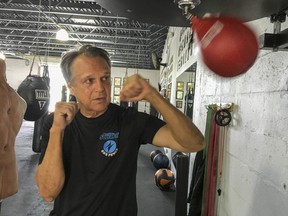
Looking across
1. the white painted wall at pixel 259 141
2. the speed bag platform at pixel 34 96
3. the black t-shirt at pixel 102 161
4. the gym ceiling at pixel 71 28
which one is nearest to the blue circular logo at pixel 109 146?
the black t-shirt at pixel 102 161

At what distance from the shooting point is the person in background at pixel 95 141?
1.29 meters

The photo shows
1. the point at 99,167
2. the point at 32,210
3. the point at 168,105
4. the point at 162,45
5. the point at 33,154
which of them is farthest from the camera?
the point at 162,45

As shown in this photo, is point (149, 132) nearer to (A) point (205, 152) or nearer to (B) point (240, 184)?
(B) point (240, 184)

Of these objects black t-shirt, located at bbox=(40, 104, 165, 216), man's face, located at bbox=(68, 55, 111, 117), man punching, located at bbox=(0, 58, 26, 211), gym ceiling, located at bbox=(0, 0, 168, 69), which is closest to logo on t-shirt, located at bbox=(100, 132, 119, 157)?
black t-shirt, located at bbox=(40, 104, 165, 216)

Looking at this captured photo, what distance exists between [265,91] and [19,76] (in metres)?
17.1

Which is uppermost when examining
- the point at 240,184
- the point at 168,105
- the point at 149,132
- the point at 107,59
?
the point at 107,59

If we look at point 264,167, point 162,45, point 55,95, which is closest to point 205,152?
point 264,167

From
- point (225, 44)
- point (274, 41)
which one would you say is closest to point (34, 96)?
point (274, 41)

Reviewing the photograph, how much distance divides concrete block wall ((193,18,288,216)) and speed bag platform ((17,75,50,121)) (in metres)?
2.32

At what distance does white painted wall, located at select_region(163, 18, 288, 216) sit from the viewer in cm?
137

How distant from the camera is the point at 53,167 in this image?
128cm

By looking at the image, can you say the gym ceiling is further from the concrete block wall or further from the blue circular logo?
the blue circular logo

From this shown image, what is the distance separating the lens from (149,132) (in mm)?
1452

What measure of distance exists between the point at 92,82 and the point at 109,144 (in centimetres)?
31
